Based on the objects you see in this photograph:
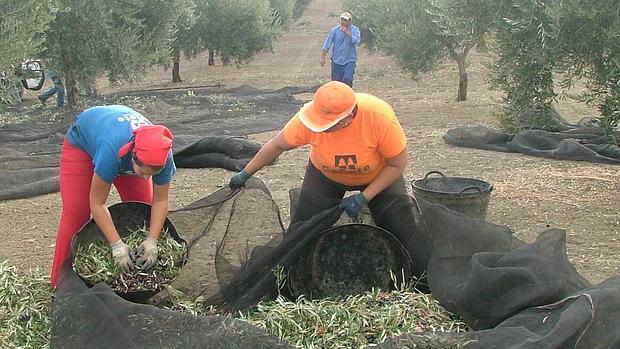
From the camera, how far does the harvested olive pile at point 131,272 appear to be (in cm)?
412

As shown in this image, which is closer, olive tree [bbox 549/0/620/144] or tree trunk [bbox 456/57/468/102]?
olive tree [bbox 549/0/620/144]

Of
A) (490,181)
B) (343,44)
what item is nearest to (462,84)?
(343,44)

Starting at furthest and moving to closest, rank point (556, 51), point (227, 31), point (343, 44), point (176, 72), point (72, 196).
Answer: point (227, 31), point (176, 72), point (343, 44), point (556, 51), point (72, 196)

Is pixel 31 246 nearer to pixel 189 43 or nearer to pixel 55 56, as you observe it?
pixel 55 56

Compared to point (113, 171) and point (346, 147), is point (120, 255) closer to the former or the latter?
point (113, 171)

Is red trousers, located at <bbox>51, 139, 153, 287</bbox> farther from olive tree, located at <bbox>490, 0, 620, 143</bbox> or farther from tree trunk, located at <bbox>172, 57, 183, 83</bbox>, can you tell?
tree trunk, located at <bbox>172, 57, 183, 83</bbox>

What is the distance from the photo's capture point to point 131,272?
4.18m

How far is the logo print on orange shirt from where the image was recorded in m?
4.41

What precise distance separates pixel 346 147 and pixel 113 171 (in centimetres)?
138

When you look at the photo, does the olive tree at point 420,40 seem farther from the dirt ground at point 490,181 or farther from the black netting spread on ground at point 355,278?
the black netting spread on ground at point 355,278

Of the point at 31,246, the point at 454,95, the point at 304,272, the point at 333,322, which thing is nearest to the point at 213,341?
the point at 333,322

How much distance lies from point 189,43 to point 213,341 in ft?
65.3

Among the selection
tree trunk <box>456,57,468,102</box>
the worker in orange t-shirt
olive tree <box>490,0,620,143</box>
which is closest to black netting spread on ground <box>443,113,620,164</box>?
olive tree <box>490,0,620,143</box>

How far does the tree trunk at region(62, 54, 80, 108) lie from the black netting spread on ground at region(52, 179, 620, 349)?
10659mm
